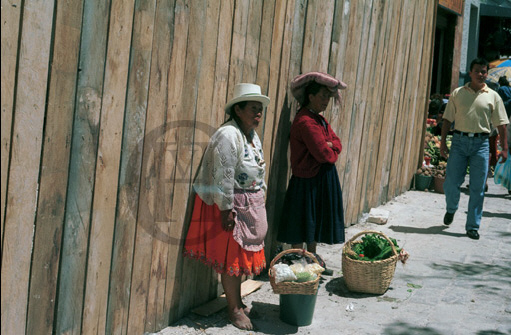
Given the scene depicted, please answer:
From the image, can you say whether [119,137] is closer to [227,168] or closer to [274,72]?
[227,168]

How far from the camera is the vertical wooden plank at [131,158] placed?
3398mm

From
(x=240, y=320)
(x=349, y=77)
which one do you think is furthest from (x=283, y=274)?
(x=349, y=77)

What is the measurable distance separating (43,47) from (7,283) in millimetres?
1092

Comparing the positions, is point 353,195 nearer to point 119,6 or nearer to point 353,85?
point 353,85

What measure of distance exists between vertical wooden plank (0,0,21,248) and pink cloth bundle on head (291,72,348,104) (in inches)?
109

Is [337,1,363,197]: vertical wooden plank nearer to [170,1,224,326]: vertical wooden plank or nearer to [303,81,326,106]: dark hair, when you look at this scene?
[303,81,326,106]: dark hair

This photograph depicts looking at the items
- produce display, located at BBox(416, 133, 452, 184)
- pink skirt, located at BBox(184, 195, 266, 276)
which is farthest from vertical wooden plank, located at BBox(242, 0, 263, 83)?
produce display, located at BBox(416, 133, 452, 184)

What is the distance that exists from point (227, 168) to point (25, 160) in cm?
143

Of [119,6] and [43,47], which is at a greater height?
[119,6]

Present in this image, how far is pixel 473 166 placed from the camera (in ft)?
22.7

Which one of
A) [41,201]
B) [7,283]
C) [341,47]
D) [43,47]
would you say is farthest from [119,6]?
[341,47]

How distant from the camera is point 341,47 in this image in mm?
6152

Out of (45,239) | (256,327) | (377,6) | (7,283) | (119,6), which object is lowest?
(256,327)

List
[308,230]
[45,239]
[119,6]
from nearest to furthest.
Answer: [45,239] < [119,6] < [308,230]
